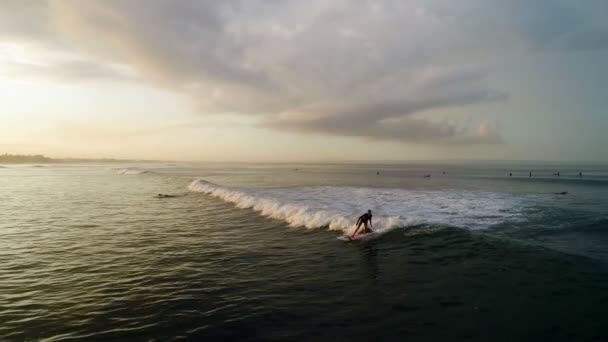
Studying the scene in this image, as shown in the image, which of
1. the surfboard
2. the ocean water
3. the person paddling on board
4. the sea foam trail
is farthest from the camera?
the sea foam trail

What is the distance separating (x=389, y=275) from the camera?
12.3 meters

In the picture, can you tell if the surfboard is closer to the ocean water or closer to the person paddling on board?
the person paddling on board

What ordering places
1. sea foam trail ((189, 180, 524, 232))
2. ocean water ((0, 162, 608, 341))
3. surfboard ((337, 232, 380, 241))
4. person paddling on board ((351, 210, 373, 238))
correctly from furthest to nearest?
sea foam trail ((189, 180, 524, 232)) → person paddling on board ((351, 210, 373, 238)) → surfboard ((337, 232, 380, 241)) → ocean water ((0, 162, 608, 341))

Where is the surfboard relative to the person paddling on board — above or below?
below

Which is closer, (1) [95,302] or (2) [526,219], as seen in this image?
(1) [95,302]

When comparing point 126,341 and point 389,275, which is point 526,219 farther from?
point 126,341

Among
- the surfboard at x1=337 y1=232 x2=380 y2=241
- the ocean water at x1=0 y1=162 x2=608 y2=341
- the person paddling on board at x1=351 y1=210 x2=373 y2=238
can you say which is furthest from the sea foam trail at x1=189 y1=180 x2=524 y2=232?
the person paddling on board at x1=351 y1=210 x2=373 y2=238

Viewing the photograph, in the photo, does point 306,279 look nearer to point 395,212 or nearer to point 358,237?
point 358,237

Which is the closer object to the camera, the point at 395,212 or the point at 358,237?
the point at 358,237

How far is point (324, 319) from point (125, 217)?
22824 mm

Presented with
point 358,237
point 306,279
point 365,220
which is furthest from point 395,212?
point 306,279

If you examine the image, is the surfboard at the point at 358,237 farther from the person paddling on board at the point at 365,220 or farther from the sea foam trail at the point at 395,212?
the sea foam trail at the point at 395,212

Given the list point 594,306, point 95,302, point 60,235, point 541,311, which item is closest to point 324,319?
point 541,311

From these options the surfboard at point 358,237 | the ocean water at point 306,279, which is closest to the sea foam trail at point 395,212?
the ocean water at point 306,279
